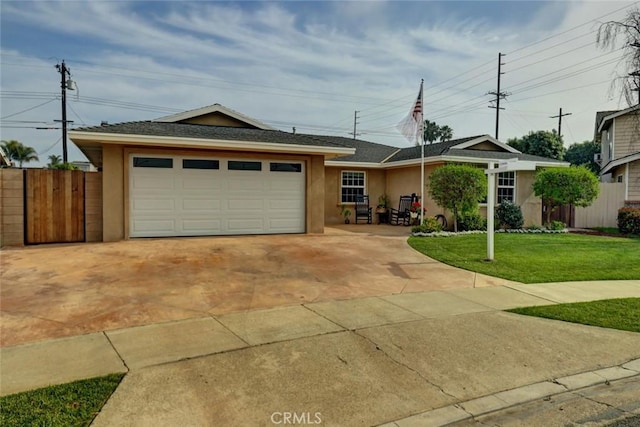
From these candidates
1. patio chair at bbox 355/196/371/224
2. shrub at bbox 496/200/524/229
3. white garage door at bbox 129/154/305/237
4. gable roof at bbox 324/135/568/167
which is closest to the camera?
white garage door at bbox 129/154/305/237

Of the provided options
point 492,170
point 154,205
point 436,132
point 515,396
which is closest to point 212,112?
point 154,205

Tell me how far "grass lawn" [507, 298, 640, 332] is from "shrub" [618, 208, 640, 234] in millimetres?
10506

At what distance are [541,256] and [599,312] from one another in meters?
4.58

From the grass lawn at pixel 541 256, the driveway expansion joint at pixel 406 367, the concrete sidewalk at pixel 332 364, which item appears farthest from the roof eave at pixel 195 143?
the driveway expansion joint at pixel 406 367

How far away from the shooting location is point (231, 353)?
4.13 metres

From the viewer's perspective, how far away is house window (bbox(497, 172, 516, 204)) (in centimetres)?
1691

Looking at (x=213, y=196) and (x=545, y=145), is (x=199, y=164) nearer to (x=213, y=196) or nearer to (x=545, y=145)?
(x=213, y=196)

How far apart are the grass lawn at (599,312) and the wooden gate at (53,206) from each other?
35.1 feet

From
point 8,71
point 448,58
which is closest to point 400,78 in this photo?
point 448,58

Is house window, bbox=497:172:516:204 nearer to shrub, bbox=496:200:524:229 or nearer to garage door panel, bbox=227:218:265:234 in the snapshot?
shrub, bbox=496:200:524:229

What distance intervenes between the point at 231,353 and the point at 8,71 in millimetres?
16516

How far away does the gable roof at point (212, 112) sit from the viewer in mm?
14102

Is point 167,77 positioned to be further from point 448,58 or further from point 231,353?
point 231,353

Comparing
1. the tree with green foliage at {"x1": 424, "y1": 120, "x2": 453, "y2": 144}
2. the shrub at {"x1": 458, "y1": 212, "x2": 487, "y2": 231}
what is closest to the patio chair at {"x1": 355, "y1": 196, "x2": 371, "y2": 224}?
the shrub at {"x1": 458, "y1": 212, "x2": 487, "y2": 231}
